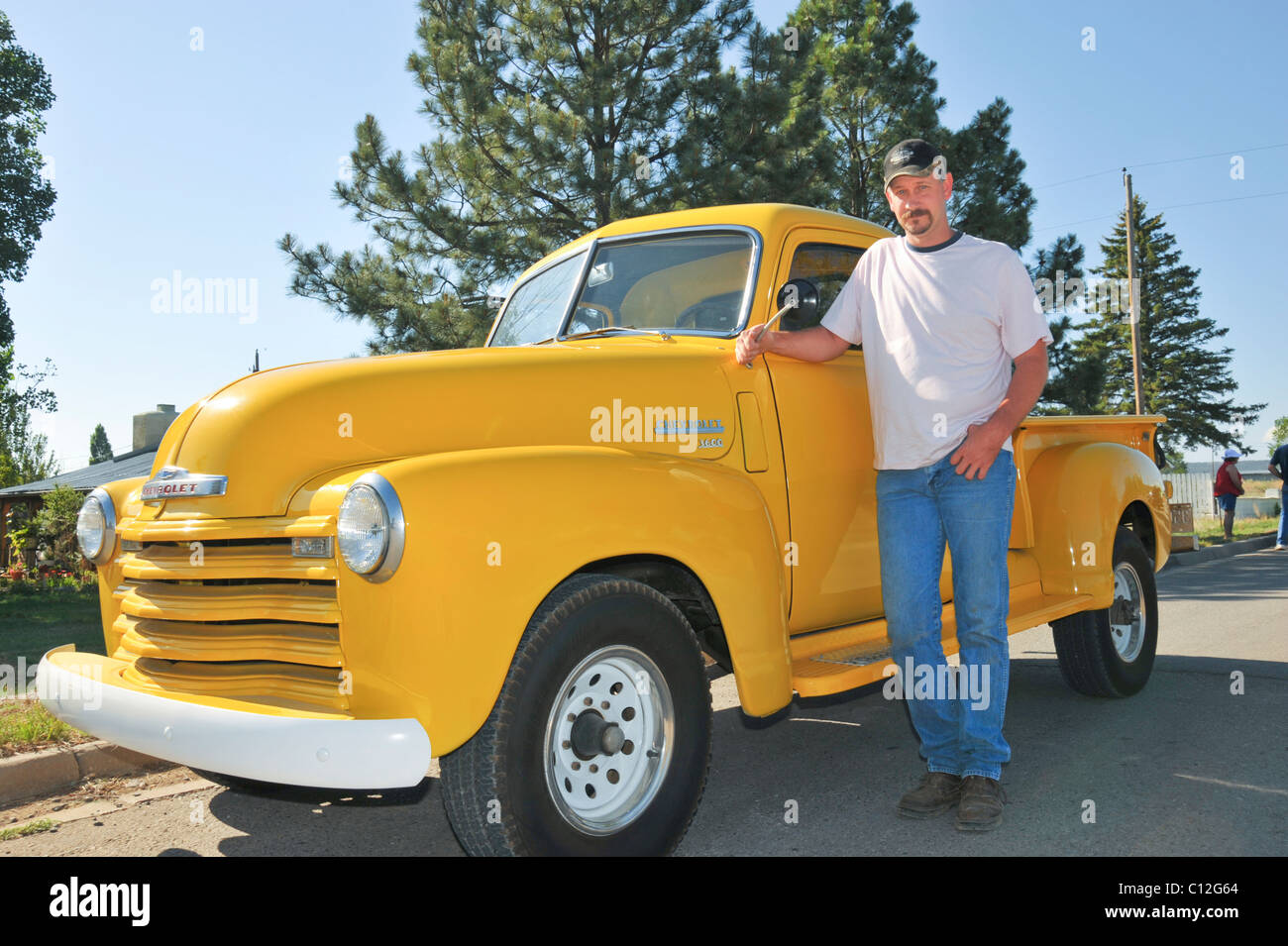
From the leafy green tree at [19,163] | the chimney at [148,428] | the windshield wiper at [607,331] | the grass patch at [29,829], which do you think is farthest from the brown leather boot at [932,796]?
the chimney at [148,428]

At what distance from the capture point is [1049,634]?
308 inches

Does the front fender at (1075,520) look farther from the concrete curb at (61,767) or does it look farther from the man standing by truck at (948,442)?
the concrete curb at (61,767)

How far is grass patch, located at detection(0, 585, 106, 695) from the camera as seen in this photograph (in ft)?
22.9

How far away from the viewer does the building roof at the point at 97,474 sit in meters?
28.9

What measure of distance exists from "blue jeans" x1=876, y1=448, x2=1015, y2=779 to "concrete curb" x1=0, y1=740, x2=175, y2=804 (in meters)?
3.03

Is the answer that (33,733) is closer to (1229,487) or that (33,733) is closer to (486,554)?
(486,554)

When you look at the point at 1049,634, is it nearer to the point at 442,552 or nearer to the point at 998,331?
the point at 998,331

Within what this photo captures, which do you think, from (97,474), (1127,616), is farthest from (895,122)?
(97,474)

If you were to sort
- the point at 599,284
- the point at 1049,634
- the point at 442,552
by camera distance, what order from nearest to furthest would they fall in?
the point at 442,552 < the point at 599,284 < the point at 1049,634

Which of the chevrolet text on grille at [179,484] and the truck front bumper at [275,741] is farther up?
the chevrolet text on grille at [179,484]

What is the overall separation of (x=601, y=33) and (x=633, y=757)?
1228 centimetres

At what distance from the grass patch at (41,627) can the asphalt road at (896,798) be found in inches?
75.1

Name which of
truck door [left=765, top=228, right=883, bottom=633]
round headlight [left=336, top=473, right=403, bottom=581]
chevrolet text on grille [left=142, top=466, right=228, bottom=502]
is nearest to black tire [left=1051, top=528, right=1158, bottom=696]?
truck door [left=765, top=228, right=883, bottom=633]
